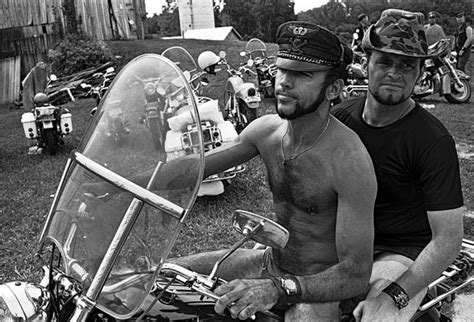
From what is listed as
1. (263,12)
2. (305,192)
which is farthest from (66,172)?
(263,12)

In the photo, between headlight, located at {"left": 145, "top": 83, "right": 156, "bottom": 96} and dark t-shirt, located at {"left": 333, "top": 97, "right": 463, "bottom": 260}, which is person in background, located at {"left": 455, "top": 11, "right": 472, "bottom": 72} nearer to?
dark t-shirt, located at {"left": 333, "top": 97, "right": 463, "bottom": 260}

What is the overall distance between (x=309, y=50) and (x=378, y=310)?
40.1 inches

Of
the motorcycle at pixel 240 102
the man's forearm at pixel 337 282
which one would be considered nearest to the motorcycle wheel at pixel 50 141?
the motorcycle at pixel 240 102

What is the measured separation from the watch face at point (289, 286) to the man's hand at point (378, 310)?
0.35m

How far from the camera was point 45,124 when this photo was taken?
8.55 metres

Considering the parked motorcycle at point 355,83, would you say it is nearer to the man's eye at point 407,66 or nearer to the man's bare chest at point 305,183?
the man's eye at point 407,66

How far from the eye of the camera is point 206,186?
5.78m

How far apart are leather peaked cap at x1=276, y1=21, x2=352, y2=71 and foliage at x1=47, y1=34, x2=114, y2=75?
15.8 metres

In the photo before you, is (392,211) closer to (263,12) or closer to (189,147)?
(189,147)

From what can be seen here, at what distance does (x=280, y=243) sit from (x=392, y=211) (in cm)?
95

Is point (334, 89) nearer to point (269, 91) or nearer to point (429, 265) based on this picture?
point (429, 265)

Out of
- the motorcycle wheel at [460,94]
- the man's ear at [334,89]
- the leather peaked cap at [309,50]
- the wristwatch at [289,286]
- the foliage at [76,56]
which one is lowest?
the motorcycle wheel at [460,94]

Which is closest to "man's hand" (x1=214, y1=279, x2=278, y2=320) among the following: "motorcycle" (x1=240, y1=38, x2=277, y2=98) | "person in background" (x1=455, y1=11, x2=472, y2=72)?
"motorcycle" (x1=240, y1=38, x2=277, y2=98)

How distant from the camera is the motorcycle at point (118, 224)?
149 cm
